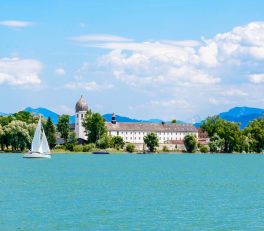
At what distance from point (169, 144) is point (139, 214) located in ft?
484

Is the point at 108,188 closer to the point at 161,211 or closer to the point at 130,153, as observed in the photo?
the point at 161,211

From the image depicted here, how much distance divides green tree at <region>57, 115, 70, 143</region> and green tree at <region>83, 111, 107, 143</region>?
6.83 metres

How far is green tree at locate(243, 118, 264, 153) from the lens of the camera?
593 feet

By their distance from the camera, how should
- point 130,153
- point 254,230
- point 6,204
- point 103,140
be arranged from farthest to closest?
point 130,153 < point 103,140 < point 6,204 < point 254,230

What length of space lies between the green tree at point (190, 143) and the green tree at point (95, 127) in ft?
75.3

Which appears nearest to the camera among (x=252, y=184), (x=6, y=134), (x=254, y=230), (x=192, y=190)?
(x=254, y=230)

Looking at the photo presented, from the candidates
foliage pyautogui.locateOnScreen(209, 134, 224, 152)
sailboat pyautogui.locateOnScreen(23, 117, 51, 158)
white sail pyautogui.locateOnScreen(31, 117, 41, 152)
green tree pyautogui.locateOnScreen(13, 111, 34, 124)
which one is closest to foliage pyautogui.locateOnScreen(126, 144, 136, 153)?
foliage pyautogui.locateOnScreen(209, 134, 224, 152)

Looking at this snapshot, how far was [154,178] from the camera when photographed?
2805 inches

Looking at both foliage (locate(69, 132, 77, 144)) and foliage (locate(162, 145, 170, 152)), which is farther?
foliage (locate(162, 145, 170, 152))

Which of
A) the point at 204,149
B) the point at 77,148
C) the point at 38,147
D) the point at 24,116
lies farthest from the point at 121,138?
the point at 38,147

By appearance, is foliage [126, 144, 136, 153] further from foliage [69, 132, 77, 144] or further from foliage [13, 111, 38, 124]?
foliage [13, 111, 38, 124]

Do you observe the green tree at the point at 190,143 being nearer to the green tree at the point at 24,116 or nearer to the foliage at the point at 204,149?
the foliage at the point at 204,149

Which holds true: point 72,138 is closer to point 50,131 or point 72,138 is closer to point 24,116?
point 24,116

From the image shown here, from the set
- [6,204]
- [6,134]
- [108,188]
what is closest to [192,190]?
[108,188]
